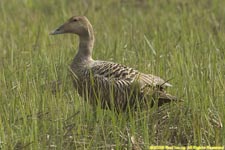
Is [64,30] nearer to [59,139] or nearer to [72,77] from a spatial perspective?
[72,77]

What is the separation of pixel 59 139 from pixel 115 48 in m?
2.26

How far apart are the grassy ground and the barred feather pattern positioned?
0.45ft

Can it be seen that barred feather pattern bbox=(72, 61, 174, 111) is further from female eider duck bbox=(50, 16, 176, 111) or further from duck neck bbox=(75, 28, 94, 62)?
duck neck bbox=(75, 28, 94, 62)

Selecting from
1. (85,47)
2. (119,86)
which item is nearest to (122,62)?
(85,47)

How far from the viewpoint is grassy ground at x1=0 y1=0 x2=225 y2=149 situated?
4.72 meters

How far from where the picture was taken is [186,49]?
669cm

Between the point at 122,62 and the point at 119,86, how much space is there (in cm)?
109

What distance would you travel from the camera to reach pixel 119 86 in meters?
5.60

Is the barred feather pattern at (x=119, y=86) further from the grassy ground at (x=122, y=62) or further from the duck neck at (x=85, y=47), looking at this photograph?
the duck neck at (x=85, y=47)

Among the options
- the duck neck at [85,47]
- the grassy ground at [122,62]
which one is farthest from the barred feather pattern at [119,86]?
the duck neck at [85,47]

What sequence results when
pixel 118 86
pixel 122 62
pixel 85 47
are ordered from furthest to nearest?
1. pixel 122 62
2. pixel 85 47
3. pixel 118 86

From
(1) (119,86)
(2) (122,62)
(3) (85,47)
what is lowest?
(1) (119,86)

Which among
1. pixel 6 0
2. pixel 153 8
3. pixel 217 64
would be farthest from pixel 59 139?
pixel 6 0

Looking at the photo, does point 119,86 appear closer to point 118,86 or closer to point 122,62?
point 118,86
